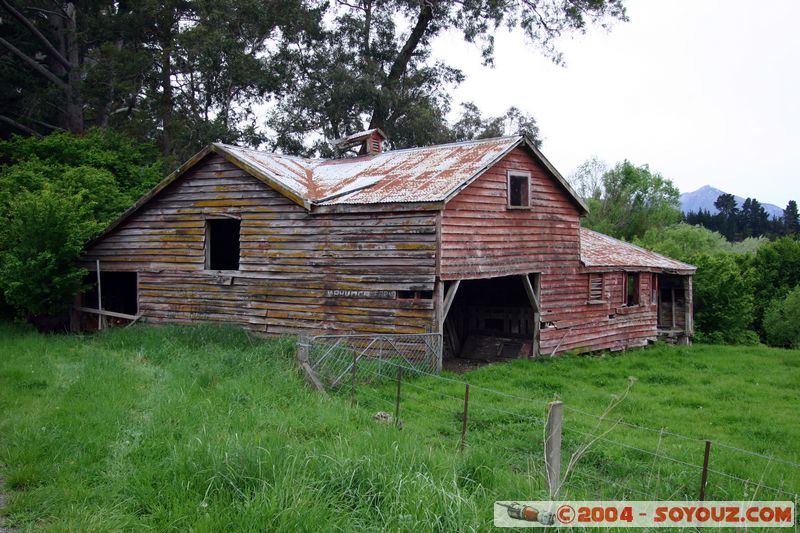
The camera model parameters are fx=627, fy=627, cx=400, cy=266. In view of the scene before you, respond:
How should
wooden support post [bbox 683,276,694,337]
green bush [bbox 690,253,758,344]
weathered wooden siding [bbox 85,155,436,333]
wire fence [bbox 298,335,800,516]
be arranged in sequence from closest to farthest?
wire fence [bbox 298,335,800,516] < weathered wooden siding [bbox 85,155,436,333] < wooden support post [bbox 683,276,694,337] < green bush [bbox 690,253,758,344]

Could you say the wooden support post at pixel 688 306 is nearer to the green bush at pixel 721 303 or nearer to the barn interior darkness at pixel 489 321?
the green bush at pixel 721 303

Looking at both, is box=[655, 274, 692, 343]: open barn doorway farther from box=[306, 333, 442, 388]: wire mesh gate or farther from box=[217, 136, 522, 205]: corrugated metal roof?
box=[306, 333, 442, 388]: wire mesh gate

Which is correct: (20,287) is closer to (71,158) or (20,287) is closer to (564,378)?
(71,158)

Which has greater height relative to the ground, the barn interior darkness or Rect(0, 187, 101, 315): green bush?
Rect(0, 187, 101, 315): green bush

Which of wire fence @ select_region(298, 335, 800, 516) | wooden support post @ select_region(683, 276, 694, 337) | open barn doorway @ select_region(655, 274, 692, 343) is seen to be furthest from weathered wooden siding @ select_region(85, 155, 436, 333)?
wooden support post @ select_region(683, 276, 694, 337)

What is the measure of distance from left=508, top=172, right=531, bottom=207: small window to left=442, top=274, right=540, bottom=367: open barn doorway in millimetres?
2323

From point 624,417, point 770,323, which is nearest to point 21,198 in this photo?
point 624,417

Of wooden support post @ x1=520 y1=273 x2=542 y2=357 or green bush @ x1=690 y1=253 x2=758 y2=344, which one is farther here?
green bush @ x1=690 y1=253 x2=758 y2=344

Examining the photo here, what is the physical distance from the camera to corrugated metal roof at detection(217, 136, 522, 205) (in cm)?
1553

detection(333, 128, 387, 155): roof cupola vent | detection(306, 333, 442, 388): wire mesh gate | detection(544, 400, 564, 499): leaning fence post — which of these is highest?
detection(333, 128, 387, 155): roof cupola vent

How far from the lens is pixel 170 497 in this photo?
5.91 m

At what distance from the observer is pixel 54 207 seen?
707 inches

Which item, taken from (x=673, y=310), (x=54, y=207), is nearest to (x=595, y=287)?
(x=673, y=310)

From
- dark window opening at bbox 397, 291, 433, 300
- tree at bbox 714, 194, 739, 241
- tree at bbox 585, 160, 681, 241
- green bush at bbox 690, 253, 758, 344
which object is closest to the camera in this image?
dark window opening at bbox 397, 291, 433, 300
